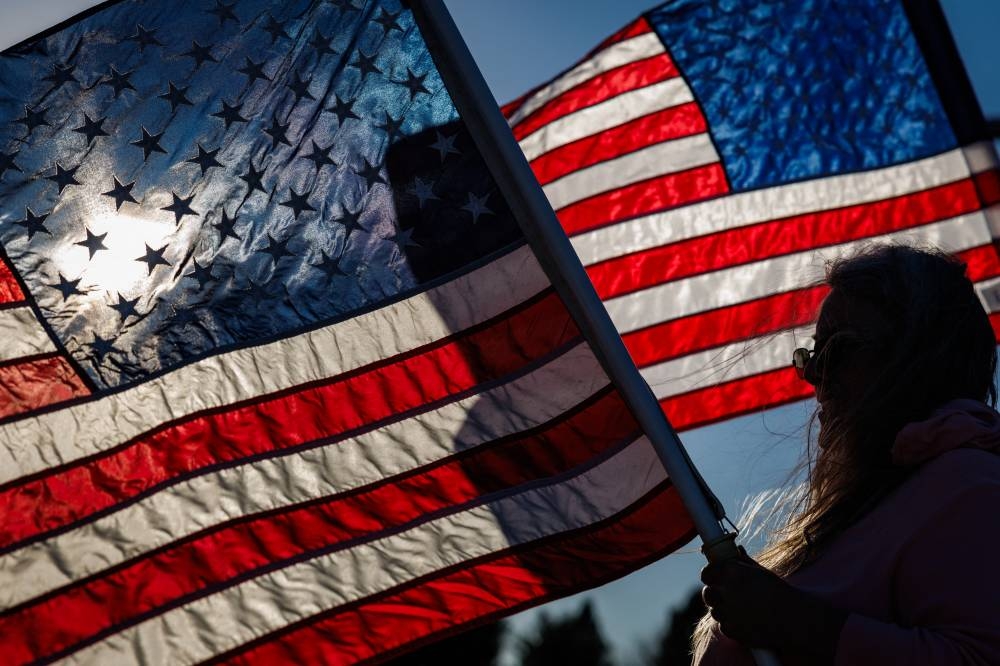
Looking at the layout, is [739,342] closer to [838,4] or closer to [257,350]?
[838,4]

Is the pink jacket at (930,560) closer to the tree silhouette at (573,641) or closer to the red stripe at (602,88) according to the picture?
the red stripe at (602,88)

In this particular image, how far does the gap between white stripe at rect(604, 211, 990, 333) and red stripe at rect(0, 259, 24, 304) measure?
10.6ft

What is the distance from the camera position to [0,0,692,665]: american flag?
10.00ft

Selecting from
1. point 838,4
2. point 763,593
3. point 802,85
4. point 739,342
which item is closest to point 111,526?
point 763,593

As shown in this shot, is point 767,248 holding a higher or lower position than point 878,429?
higher

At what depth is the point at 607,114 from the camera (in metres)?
5.79

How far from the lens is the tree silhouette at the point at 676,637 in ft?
76.4

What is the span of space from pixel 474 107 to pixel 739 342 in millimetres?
3229

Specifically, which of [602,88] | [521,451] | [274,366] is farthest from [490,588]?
[602,88]

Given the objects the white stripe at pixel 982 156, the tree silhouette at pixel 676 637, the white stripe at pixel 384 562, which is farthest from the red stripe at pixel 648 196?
the tree silhouette at pixel 676 637

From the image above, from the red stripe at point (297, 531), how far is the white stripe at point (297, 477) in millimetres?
42

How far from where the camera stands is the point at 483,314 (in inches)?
130

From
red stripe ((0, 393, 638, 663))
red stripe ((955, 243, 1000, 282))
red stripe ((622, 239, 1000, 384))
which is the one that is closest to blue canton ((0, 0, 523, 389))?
red stripe ((0, 393, 638, 663))

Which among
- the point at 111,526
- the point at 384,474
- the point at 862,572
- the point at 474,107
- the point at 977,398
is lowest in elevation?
the point at 862,572
